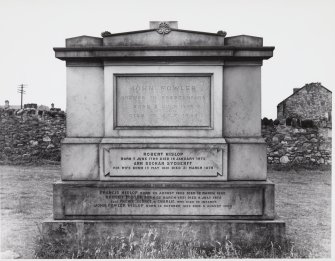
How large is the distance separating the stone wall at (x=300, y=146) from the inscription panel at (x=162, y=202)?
824cm

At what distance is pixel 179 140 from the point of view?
5.18m

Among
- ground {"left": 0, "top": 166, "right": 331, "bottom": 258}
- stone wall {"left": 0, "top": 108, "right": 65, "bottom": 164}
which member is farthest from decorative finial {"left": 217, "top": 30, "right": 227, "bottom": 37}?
stone wall {"left": 0, "top": 108, "right": 65, "bottom": 164}

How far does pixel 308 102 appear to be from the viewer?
2442 centimetres

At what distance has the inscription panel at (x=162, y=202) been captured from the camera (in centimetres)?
511

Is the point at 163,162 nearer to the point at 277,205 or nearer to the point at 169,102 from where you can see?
the point at 169,102

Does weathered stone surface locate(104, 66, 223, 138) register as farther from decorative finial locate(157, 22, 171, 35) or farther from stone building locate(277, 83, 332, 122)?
stone building locate(277, 83, 332, 122)

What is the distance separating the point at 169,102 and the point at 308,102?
21.2 m

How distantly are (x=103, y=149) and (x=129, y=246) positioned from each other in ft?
4.35

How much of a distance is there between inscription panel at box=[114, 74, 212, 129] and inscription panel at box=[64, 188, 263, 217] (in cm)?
90

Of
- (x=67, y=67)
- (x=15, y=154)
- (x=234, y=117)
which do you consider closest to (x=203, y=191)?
(x=234, y=117)

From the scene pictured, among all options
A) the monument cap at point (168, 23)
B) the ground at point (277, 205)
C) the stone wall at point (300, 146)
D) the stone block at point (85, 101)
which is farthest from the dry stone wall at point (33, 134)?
the stone block at point (85, 101)

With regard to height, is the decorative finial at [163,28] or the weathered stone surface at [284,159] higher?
the decorative finial at [163,28]

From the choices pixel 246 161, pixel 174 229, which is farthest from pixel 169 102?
pixel 174 229

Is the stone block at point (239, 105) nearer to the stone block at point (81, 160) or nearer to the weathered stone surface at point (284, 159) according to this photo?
the stone block at point (81, 160)
